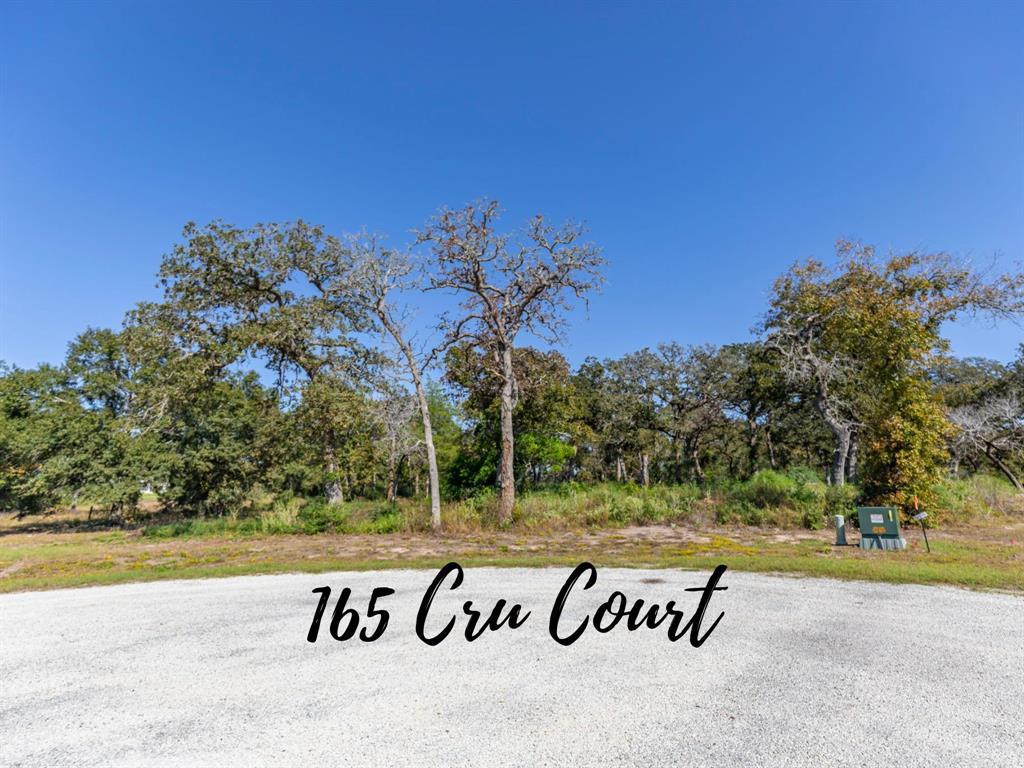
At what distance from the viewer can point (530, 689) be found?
377 cm

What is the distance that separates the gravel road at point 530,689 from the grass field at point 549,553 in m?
2.08

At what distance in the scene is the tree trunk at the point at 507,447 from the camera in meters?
15.9

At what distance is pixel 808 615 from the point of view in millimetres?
5500

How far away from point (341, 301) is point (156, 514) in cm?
1458

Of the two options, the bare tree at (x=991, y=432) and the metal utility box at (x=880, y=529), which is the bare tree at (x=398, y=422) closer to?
the metal utility box at (x=880, y=529)

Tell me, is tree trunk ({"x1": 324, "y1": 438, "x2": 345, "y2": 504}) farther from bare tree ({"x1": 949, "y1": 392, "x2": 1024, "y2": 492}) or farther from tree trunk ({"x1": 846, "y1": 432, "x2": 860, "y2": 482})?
bare tree ({"x1": 949, "y1": 392, "x2": 1024, "y2": 492})

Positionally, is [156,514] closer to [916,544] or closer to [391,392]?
[391,392]

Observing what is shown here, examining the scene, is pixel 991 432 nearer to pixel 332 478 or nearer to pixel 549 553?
pixel 549 553

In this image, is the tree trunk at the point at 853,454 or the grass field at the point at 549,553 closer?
the grass field at the point at 549,553

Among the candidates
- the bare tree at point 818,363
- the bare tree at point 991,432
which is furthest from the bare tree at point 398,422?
the bare tree at point 991,432

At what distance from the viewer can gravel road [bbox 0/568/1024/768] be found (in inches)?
116

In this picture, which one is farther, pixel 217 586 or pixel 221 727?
pixel 217 586

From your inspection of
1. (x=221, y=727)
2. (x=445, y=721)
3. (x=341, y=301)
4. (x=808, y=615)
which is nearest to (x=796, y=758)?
(x=445, y=721)

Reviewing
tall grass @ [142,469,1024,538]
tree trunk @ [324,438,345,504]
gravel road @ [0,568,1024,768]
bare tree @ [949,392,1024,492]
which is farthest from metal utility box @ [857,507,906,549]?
tree trunk @ [324,438,345,504]
